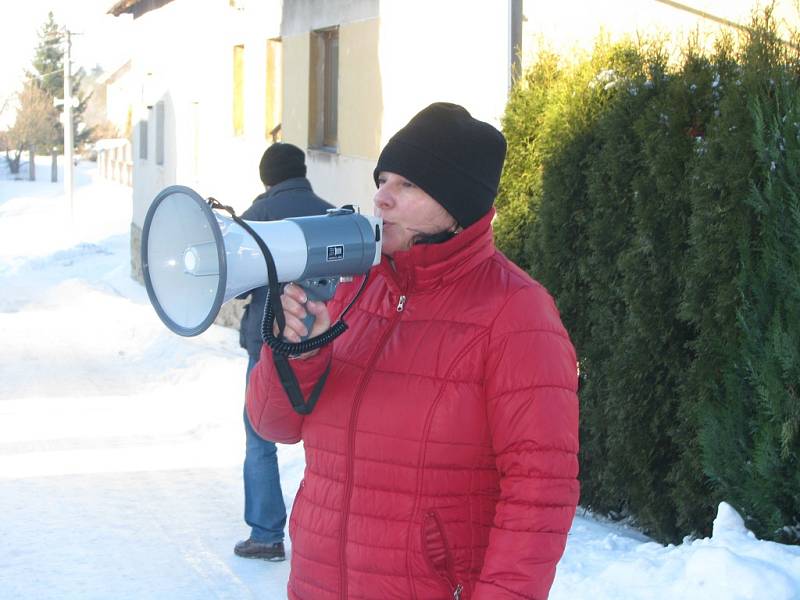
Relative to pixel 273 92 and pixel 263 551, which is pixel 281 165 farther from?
pixel 273 92

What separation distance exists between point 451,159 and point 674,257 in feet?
8.98

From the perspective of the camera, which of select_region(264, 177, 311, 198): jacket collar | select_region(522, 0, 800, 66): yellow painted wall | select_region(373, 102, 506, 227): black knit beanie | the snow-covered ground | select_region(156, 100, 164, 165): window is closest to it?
select_region(373, 102, 506, 227): black knit beanie

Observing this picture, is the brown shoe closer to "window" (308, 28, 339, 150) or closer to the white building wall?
"window" (308, 28, 339, 150)

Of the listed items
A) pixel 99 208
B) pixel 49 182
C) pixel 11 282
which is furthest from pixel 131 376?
pixel 49 182

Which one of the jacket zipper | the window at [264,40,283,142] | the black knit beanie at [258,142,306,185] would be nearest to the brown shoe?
the black knit beanie at [258,142,306,185]

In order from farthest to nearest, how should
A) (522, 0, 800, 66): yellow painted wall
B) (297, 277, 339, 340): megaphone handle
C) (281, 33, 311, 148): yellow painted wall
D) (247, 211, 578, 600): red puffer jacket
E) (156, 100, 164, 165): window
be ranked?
(156, 100, 164, 165): window < (281, 33, 311, 148): yellow painted wall < (522, 0, 800, 66): yellow painted wall < (297, 277, 339, 340): megaphone handle < (247, 211, 578, 600): red puffer jacket

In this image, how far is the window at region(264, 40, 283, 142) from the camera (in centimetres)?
1246

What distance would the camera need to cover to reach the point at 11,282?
2017cm

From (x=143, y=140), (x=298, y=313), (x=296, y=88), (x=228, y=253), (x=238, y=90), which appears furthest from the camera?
(x=143, y=140)

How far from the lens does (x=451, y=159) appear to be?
2389 millimetres

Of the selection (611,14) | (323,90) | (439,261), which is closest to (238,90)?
(323,90)

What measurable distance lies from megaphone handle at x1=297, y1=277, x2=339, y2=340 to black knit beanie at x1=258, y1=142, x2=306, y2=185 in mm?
3106

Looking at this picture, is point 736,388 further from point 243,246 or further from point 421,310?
point 243,246

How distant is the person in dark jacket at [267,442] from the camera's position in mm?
5215
